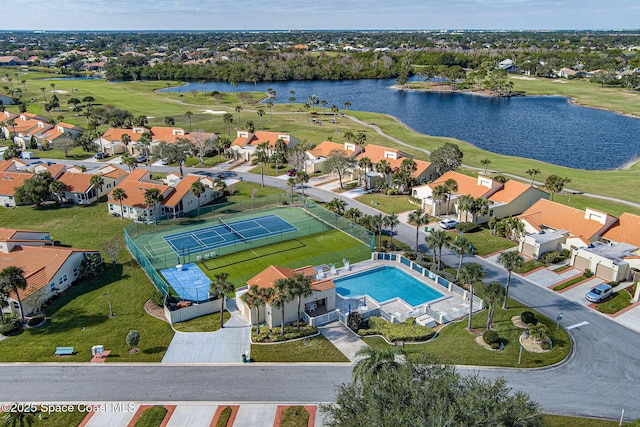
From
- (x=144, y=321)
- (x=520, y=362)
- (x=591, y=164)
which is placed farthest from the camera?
(x=591, y=164)

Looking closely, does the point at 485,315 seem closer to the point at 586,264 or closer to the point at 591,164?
the point at 586,264

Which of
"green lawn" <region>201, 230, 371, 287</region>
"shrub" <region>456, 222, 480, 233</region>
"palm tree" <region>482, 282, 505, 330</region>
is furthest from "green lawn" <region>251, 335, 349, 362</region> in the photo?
"shrub" <region>456, 222, 480, 233</region>

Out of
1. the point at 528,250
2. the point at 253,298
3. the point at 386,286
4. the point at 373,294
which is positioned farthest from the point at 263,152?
the point at 253,298

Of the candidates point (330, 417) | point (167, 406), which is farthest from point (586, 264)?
point (167, 406)

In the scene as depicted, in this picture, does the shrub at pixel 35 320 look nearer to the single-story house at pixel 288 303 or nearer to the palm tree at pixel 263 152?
the single-story house at pixel 288 303

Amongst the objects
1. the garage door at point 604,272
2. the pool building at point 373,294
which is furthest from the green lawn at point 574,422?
the garage door at point 604,272

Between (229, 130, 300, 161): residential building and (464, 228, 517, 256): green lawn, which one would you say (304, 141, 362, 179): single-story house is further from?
(464, 228, 517, 256): green lawn
